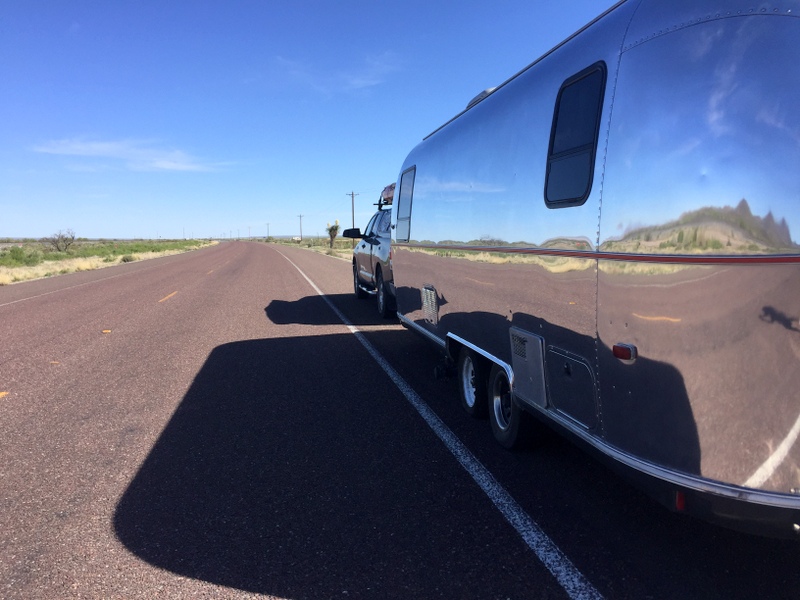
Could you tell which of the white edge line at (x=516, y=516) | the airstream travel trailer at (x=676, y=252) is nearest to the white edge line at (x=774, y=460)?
the airstream travel trailer at (x=676, y=252)

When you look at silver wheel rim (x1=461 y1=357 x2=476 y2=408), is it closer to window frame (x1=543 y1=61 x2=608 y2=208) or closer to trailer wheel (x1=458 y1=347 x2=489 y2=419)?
trailer wheel (x1=458 y1=347 x2=489 y2=419)

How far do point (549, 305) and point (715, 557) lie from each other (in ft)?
5.33

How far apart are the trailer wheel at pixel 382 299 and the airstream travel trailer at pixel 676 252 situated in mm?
7661

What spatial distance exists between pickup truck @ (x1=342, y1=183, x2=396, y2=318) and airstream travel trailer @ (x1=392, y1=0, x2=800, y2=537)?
6925 mm

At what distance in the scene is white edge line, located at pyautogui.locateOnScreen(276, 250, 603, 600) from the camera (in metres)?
3.14

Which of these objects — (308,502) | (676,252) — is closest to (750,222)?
(676,252)

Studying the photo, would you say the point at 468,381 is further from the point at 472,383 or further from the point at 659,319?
the point at 659,319

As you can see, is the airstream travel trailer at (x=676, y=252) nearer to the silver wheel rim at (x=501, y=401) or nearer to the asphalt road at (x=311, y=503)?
the asphalt road at (x=311, y=503)

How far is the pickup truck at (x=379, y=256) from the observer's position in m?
11.6

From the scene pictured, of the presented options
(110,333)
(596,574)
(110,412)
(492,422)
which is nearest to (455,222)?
(492,422)

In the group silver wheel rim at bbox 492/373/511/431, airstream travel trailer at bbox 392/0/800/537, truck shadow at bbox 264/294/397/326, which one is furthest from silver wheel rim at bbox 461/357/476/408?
truck shadow at bbox 264/294/397/326

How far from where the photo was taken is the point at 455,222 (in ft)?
19.4

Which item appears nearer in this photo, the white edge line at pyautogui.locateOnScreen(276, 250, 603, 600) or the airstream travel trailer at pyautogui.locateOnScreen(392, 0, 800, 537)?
the airstream travel trailer at pyautogui.locateOnScreen(392, 0, 800, 537)

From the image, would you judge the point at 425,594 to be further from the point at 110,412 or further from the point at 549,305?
the point at 110,412
